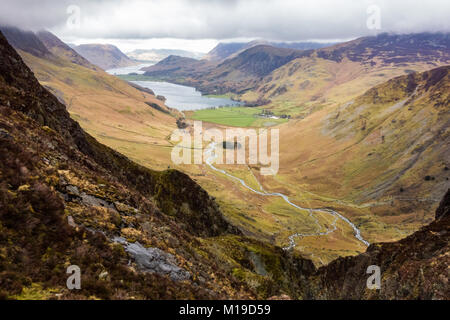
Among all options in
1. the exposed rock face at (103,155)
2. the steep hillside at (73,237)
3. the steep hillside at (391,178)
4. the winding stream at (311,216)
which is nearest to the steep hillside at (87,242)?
the steep hillside at (73,237)

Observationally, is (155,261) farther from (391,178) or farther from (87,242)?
(391,178)

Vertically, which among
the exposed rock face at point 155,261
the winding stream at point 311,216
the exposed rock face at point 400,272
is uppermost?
the exposed rock face at point 155,261

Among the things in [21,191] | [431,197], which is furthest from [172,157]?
[21,191]

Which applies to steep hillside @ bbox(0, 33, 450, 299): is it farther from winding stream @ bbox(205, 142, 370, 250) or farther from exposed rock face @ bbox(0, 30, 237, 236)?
winding stream @ bbox(205, 142, 370, 250)

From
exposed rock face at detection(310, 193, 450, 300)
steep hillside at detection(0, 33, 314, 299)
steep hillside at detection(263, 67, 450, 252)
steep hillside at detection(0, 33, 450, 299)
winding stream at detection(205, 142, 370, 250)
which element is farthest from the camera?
steep hillside at detection(263, 67, 450, 252)

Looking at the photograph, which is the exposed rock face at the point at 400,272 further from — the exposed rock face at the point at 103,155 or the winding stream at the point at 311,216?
the winding stream at the point at 311,216

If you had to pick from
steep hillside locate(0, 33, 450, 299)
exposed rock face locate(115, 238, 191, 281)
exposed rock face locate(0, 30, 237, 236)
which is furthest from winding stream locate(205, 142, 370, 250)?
exposed rock face locate(115, 238, 191, 281)

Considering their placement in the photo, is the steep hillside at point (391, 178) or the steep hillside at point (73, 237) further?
the steep hillside at point (391, 178)

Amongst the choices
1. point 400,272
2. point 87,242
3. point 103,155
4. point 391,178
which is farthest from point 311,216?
point 87,242
